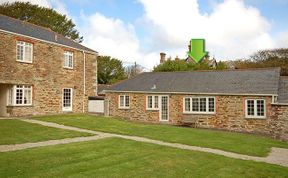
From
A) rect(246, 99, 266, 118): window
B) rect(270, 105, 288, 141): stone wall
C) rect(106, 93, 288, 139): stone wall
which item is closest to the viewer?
rect(270, 105, 288, 141): stone wall

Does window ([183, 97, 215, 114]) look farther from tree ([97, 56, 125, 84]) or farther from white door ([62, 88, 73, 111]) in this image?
tree ([97, 56, 125, 84])

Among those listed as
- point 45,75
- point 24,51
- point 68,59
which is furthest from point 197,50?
point 24,51

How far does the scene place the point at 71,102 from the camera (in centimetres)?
2655

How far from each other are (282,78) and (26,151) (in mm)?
20489

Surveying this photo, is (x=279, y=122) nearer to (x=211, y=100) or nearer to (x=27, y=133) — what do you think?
(x=211, y=100)

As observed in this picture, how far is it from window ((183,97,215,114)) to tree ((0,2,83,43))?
30967mm

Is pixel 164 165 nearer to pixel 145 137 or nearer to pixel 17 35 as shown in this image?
pixel 145 137

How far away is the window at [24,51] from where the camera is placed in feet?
72.6

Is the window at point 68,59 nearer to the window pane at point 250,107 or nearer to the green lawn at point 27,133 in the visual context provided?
the green lawn at point 27,133

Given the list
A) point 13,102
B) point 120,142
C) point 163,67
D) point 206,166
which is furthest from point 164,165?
point 163,67

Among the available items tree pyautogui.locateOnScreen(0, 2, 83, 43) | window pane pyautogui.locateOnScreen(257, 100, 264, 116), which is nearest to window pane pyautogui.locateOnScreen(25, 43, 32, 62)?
window pane pyautogui.locateOnScreen(257, 100, 264, 116)

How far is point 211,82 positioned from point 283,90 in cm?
557

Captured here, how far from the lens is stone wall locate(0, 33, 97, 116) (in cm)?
2120

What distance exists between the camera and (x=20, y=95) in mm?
22234
